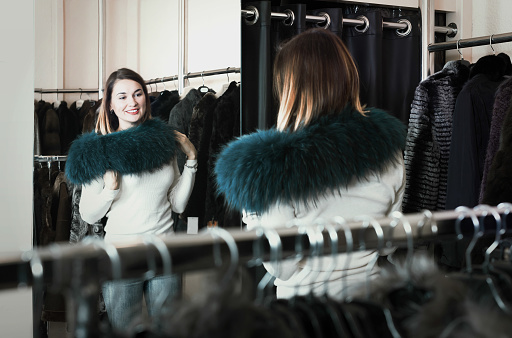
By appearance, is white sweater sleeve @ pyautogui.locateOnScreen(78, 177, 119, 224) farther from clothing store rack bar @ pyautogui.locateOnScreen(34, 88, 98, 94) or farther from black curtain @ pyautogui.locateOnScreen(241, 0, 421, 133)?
black curtain @ pyautogui.locateOnScreen(241, 0, 421, 133)

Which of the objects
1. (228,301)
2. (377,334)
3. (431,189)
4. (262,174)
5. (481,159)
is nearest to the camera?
(228,301)

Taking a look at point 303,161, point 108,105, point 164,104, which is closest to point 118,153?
point 108,105

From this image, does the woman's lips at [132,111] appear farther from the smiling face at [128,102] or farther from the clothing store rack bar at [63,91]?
the clothing store rack bar at [63,91]

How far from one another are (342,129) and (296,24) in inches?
44.2

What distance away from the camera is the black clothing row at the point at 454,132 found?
2.48 meters

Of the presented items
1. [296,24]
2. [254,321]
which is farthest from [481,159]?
[254,321]

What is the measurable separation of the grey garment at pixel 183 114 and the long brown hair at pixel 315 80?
0.63 meters

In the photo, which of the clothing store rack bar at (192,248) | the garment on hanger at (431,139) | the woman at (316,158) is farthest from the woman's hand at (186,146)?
the clothing store rack bar at (192,248)

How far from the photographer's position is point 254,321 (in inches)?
30.2

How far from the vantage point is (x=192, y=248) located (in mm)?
871

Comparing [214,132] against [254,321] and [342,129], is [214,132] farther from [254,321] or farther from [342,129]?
[254,321]

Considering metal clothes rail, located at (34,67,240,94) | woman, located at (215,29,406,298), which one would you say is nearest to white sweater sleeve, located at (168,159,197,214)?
metal clothes rail, located at (34,67,240,94)

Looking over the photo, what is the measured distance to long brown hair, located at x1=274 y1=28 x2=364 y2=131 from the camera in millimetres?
1758

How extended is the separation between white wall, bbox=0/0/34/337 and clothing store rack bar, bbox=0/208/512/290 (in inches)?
54.6
